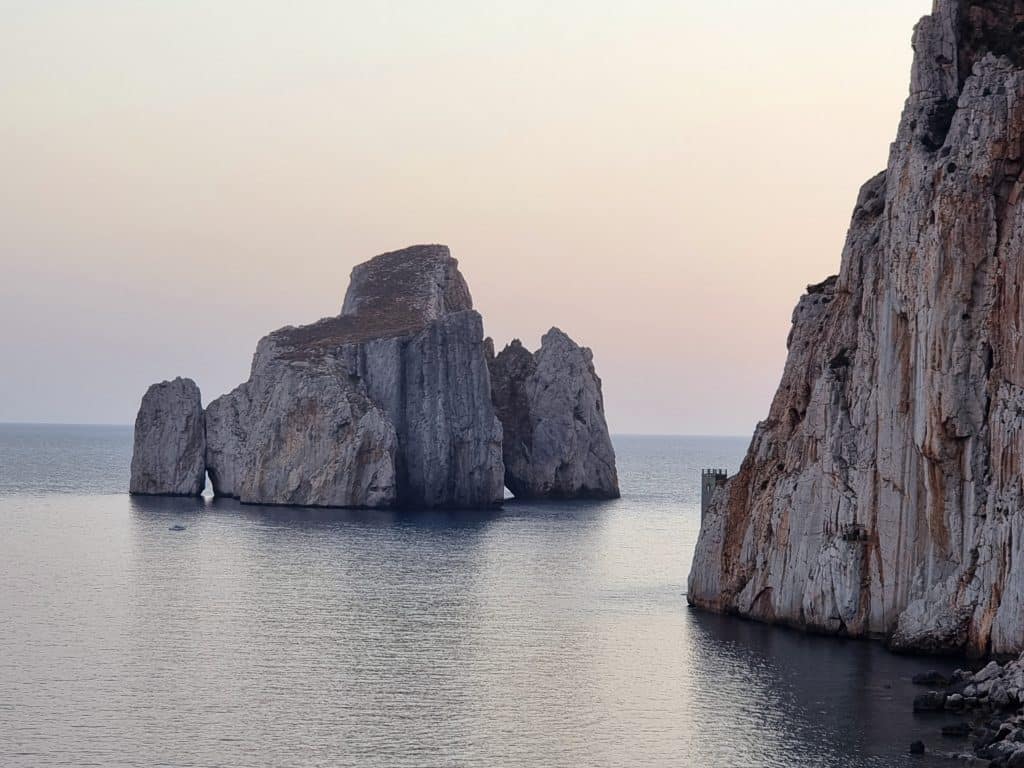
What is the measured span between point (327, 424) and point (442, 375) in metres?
13.8

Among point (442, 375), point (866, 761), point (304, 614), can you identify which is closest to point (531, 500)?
point (442, 375)

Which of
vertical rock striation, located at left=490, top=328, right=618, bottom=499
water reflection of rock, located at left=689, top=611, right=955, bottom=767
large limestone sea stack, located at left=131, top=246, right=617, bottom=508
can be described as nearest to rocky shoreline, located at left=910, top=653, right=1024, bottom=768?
water reflection of rock, located at left=689, top=611, right=955, bottom=767

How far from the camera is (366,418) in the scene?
5797 inches

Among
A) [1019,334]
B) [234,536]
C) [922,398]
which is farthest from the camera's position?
[234,536]

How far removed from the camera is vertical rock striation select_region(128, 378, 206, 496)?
162875 millimetres

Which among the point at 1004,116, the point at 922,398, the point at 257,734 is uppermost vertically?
the point at 1004,116

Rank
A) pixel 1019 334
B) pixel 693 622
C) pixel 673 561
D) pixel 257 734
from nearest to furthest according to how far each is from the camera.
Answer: pixel 257 734, pixel 1019 334, pixel 693 622, pixel 673 561

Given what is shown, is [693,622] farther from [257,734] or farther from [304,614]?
[257,734]

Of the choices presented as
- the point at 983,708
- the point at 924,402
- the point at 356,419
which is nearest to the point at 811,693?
the point at 983,708

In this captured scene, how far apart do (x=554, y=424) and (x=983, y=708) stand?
121 meters

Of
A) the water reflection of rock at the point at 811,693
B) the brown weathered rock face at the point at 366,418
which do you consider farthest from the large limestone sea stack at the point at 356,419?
the water reflection of rock at the point at 811,693

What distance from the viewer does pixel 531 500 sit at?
176 meters

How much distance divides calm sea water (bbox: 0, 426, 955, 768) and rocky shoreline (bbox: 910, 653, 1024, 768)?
3.33 ft

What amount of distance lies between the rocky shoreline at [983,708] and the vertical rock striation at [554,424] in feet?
381
